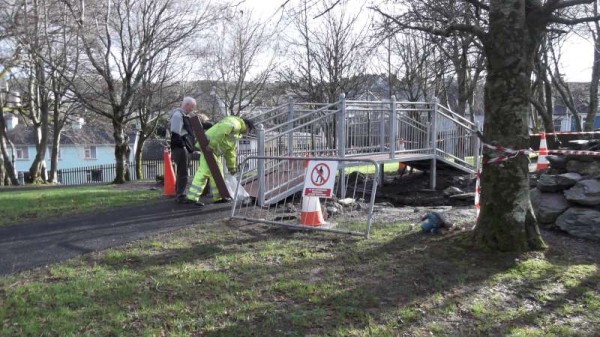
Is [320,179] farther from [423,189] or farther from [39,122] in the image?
[39,122]

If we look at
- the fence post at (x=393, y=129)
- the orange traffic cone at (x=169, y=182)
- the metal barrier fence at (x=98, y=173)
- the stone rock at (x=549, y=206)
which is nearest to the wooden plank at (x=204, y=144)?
the orange traffic cone at (x=169, y=182)

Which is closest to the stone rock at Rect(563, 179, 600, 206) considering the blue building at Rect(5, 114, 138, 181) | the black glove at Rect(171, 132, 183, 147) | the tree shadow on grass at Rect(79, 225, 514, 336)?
the tree shadow on grass at Rect(79, 225, 514, 336)

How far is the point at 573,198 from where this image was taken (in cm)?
636

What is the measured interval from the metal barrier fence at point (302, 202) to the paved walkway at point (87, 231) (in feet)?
1.85

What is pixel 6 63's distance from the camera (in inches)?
746

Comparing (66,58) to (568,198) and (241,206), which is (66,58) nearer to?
(241,206)

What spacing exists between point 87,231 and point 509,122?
554 cm

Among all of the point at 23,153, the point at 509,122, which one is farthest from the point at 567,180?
the point at 23,153

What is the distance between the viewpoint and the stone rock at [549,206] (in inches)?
253

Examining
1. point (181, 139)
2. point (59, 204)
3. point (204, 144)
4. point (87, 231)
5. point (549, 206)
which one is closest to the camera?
point (549, 206)

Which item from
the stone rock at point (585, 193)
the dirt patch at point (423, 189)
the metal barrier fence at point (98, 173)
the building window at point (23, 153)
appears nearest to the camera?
the stone rock at point (585, 193)

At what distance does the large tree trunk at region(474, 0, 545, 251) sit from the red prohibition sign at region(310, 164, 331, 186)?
6.60 feet

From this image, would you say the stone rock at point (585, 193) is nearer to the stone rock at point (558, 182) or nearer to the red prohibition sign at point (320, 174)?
the stone rock at point (558, 182)

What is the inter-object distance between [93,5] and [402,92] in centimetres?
1646
